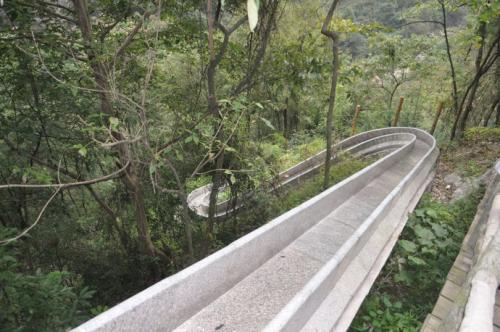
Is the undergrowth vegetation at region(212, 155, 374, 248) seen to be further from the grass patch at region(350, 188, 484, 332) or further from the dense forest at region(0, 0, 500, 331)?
the grass patch at region(350, 188, 484, 332)

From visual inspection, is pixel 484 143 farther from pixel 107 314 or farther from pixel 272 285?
pixel 107 314

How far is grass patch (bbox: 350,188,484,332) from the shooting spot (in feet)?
12.1

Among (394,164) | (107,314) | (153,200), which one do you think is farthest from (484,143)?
(107,314)

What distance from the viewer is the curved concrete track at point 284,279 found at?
2.42 metres

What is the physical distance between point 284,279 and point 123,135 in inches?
89.6

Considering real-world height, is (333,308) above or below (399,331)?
above

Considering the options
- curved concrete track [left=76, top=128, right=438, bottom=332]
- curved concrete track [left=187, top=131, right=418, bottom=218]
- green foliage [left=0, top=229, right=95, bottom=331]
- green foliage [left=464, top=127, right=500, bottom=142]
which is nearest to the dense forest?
green foliage [left=0, top=229, right=95, bottom=331]

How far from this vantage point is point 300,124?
59.3 feet

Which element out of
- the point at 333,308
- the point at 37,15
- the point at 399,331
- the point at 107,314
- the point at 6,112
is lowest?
the point at 399,331

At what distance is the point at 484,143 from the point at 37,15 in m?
11.3

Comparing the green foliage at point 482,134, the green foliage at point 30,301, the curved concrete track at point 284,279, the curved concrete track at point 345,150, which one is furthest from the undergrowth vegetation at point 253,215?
the green foliage at point 482,134

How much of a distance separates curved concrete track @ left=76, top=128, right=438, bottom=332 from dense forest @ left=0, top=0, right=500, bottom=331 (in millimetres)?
803

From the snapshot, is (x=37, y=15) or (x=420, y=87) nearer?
(x=37, y=15)

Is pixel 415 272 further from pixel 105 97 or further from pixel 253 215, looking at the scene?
pixel 105 97
